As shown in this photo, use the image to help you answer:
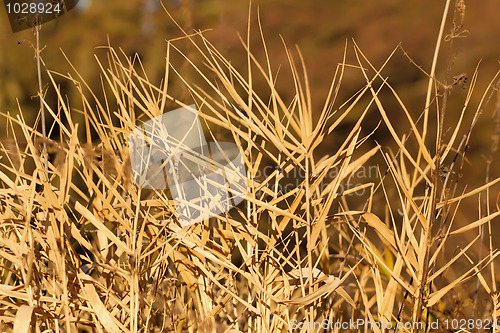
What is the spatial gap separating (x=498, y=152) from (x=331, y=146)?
433mm

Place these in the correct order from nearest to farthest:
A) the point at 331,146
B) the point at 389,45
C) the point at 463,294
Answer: the point at 463,294, the point at 389,45, the point at 331,146

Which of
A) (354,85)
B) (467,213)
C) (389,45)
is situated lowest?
(467,213)

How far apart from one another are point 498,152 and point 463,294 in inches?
25.5

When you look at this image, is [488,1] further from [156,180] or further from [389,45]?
[156,180]

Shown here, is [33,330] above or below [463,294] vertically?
above

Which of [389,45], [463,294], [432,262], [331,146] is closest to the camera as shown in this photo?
[432,262]

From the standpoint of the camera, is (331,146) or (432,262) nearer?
(432,262)

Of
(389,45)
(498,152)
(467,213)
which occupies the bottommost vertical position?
(467,213)

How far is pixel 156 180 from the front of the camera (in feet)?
1.71

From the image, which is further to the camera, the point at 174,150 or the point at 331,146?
the point at 331,146

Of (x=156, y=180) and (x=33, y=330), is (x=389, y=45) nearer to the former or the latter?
(x=156, y=180)

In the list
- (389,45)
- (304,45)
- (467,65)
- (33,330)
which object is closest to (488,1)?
(467,65)

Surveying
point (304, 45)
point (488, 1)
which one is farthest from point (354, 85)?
point (488, 1)

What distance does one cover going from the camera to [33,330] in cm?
48
